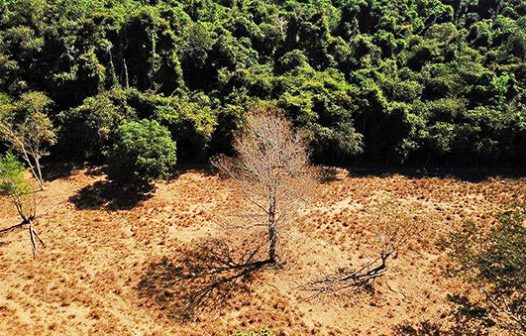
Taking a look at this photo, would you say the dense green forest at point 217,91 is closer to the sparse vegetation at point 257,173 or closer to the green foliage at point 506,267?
the sparse vegetation at point 257,173

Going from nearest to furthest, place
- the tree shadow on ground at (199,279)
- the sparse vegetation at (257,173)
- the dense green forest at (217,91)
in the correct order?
the sparse vegetation at (257,173)
the tree shadow on ground at (199,279)
the dense green forest at (217,91)

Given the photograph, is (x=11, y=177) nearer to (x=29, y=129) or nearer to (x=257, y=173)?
(x=29, y=129)

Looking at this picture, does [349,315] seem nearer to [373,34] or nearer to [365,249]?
[365,249]

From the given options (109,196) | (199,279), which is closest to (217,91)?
(109,196)

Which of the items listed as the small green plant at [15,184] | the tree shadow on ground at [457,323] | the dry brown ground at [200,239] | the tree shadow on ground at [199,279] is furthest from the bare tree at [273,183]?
the small green plant at [15,184]

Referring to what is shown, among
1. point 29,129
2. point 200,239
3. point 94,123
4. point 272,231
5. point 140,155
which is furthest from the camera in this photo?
point 94,123

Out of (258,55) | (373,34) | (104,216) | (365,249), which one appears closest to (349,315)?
(365,249)
